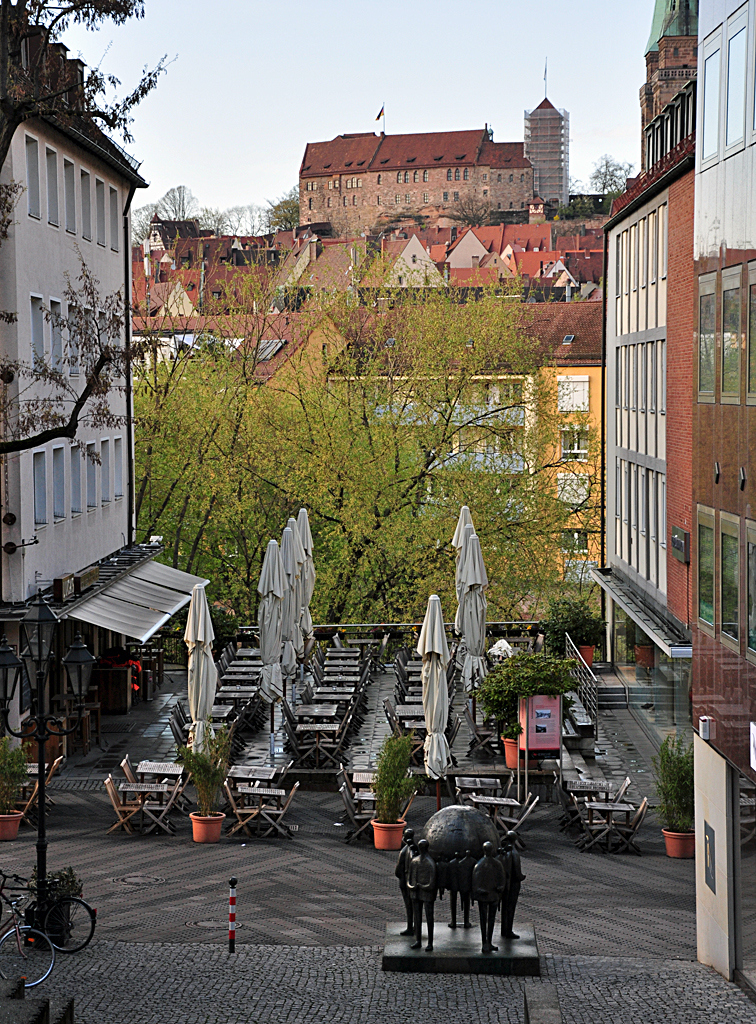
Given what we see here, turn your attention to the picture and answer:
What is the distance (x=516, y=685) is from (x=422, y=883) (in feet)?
25.5

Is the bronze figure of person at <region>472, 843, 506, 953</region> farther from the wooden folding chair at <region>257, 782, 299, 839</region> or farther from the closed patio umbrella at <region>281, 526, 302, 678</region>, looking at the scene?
the closed patio umbrella at <region>281, 526, 302, 678</region>

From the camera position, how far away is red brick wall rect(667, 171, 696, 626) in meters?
24.9

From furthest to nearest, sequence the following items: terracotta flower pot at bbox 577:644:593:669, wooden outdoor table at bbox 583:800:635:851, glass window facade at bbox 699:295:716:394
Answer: terracotta flower pot at bbox 577:644:593:669 → wooden outdoor table at bbox 583:800:635:851 → glass window facade at bbox 699:295:716:394

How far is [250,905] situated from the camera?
14617mm

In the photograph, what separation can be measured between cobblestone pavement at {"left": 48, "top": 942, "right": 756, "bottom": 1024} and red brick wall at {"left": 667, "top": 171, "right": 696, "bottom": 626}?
515 inches

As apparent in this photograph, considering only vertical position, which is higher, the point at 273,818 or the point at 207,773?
the point at 207,773

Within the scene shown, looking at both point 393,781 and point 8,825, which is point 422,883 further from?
point 8,825

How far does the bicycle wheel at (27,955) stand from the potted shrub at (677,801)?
27.3 ft

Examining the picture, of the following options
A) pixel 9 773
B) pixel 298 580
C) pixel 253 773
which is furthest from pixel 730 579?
pixel 298 580

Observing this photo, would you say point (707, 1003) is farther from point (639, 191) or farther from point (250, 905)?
point (639, 191)

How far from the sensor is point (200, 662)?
65.0 ft

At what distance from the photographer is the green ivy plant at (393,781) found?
54.7 feet

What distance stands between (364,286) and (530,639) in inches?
560

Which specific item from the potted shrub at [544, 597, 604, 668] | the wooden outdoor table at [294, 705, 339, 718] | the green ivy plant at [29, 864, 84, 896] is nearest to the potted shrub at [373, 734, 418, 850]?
the green ivy plant at [29, 864, 84, 896]
